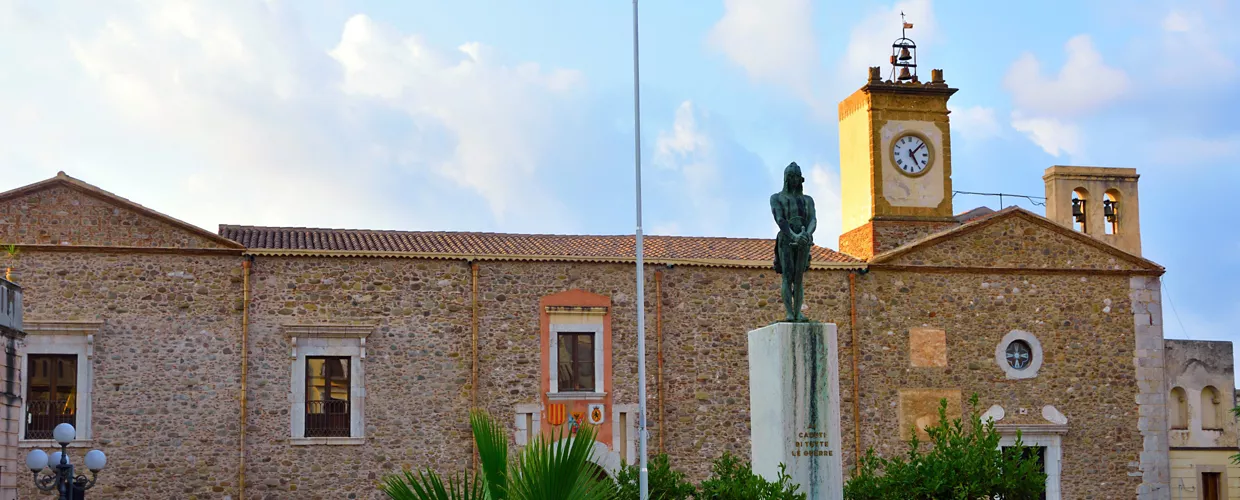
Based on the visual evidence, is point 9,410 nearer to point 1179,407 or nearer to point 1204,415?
point 1179,407

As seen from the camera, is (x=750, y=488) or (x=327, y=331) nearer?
(x=750, y=488)

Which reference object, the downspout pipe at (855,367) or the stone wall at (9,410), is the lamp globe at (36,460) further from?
the downspout pipe at (855,367)

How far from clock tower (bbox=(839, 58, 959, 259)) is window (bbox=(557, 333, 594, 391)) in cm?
663

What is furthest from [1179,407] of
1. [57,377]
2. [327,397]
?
[57,377]

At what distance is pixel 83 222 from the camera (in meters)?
26.1

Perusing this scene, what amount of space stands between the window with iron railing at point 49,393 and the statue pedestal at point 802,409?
569 inches

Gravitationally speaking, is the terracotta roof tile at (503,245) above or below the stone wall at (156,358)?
above

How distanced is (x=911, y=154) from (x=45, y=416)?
18108 millimetres

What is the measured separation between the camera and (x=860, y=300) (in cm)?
2928

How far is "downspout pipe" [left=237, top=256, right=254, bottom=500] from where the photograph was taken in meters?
26.0

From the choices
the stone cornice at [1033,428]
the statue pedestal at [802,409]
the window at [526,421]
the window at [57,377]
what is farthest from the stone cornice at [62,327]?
the stone cornice at [1033,428]

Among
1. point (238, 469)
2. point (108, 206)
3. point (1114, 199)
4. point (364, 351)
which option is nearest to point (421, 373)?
point (364, 351)

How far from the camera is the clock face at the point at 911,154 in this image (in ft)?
103

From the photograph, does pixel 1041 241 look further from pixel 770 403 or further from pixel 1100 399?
pixel 770 403
